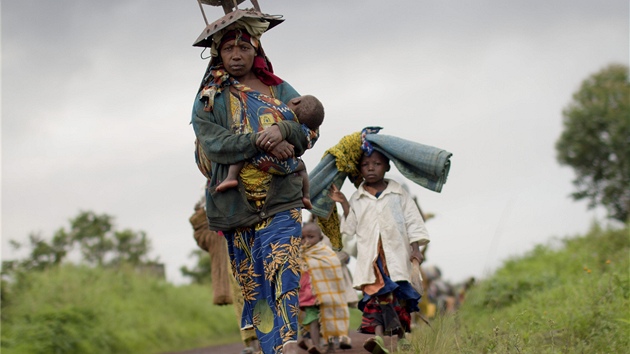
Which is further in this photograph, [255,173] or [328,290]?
[328,290]

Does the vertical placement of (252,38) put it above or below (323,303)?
above

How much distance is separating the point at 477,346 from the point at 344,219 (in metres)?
2.36

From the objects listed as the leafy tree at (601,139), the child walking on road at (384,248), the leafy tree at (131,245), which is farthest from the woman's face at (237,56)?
the leafy tree at (601,139)

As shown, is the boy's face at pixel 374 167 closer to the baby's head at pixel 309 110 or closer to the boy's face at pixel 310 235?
the boy's face at pixel 310 235

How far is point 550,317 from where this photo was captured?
9.91 meters

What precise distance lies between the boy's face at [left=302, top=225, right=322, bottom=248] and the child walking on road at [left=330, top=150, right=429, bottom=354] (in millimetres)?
1609

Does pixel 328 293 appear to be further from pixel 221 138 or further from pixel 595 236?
pixel 595 236

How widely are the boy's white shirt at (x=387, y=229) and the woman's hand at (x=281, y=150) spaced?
2660mm

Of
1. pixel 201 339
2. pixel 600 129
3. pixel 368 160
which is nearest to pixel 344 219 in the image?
pixel 368 160

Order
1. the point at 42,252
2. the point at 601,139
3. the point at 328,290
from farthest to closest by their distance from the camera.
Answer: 1. the point at 601,139
2. the point at 42,252
3. the point at 328,290

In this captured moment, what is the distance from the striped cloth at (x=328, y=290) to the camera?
1031cm

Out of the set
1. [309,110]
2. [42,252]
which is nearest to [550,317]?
[309,110]

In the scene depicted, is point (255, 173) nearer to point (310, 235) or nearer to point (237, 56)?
point (237, 56)

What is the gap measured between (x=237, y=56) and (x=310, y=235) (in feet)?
14.6
